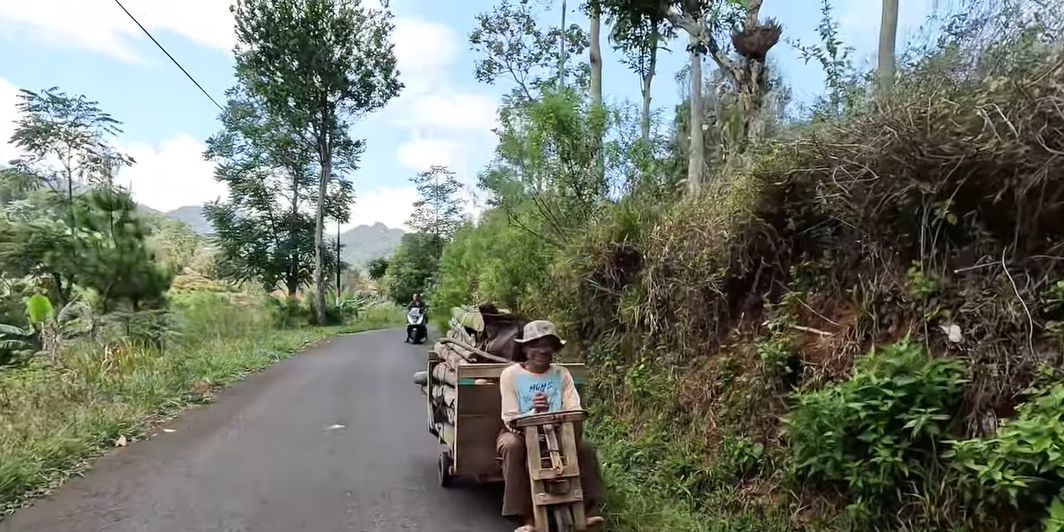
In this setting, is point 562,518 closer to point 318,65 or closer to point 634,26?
point 634,26

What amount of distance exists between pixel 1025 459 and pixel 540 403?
2.88m

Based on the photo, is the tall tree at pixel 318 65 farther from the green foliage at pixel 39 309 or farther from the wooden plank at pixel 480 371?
the wooden plank at pixel 480 371

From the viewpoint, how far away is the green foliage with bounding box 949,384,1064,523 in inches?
130

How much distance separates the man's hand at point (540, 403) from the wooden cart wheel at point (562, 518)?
707 millimetres

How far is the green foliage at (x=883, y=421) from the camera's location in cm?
402

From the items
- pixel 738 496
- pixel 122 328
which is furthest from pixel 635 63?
pixel 738 496

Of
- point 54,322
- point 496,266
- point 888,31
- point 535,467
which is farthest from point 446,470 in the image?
point 54,322

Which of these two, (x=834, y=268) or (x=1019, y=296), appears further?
(x=834, y=268)

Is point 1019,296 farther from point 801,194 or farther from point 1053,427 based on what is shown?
point 801,194

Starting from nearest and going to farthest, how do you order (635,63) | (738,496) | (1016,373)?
(1016,373), (738,496), (635,63)

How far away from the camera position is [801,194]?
6121 mm

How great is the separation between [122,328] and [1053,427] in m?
15.5

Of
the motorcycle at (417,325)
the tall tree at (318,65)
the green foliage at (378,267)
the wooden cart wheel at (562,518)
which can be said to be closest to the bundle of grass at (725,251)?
the wooden cart wheel at (562,518)

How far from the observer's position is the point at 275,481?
6.68 m
